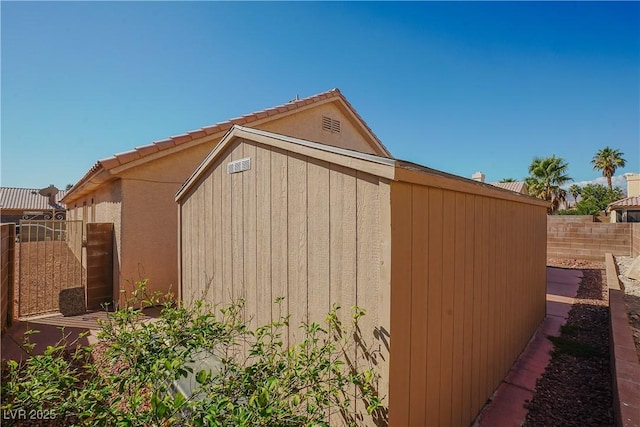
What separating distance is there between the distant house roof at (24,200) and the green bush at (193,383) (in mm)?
35370

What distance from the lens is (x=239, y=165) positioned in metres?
3.10

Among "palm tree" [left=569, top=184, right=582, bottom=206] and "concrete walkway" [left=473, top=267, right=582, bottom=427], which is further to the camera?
"palm tree" [left=569, top=184, right=582, bottom=206]

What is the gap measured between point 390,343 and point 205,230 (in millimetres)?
2789

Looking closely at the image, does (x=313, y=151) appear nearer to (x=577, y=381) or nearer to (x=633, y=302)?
(x=577, y=381)

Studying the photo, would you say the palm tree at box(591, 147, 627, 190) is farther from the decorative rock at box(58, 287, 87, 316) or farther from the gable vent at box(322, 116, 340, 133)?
the decorative rock at box(58, 287, 87, 316)

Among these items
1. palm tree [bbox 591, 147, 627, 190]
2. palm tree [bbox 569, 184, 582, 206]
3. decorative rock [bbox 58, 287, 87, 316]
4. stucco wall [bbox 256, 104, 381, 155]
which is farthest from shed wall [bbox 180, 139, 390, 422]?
palm tree [bbox 569, 184, 582, 206]

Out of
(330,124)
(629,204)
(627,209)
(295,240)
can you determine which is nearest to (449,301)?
(295,240)

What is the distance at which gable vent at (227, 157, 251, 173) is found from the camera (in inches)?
118

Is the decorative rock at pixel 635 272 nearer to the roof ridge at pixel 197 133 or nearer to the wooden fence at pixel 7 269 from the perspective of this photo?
the roof ridge at pixel 197 133

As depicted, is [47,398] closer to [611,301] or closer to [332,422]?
[332,422]

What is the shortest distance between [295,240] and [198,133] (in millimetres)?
5542

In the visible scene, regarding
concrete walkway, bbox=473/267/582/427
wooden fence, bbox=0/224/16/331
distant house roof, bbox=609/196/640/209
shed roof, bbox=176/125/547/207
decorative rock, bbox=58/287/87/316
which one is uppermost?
distant house roof, bbox=609/196/640/209

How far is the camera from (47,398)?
139cm

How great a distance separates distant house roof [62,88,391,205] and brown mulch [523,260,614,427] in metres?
7.35
